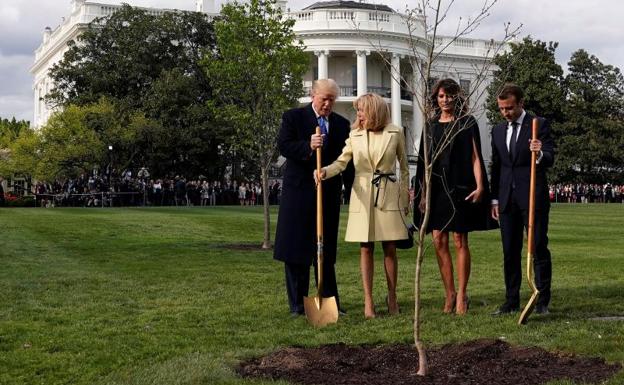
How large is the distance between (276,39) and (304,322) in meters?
12.0

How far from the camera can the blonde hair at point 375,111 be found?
7938 millimetres

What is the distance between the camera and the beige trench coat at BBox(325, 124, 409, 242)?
26.2 ft

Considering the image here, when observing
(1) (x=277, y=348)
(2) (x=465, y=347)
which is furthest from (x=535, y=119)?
(1) (x=277, y=348)

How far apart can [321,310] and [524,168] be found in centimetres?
228

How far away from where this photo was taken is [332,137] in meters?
8.52

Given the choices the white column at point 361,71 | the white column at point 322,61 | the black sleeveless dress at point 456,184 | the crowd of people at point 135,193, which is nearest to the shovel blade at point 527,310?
the black sleeveless dress at point 456,184

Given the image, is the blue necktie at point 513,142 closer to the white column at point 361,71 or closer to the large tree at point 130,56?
the large tree at point 130,56

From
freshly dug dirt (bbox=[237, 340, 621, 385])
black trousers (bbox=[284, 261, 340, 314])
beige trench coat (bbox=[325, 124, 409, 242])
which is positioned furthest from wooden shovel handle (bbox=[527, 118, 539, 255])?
black trousers (bbox=[284, 261, 340, 314])

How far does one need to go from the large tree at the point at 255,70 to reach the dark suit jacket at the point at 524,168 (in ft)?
34.7

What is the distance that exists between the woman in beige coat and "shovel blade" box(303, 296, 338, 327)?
39cm

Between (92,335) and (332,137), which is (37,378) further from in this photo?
(332,137)

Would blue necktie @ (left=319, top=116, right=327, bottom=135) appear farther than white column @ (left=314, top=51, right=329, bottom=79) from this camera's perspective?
No

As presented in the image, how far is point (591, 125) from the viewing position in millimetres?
60750

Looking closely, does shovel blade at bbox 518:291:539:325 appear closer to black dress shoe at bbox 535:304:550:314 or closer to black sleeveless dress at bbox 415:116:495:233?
black dress shoe at bbox 535:304:550:314
